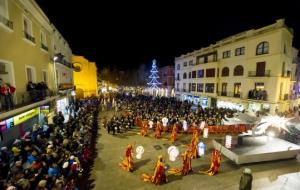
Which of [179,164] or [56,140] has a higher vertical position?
[56,140]

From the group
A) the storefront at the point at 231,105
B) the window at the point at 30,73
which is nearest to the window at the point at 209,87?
the storefront at the point at 231,105

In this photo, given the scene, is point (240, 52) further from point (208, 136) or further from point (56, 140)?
point (56, 140)

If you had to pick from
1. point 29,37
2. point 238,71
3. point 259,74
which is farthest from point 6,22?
point 238,71

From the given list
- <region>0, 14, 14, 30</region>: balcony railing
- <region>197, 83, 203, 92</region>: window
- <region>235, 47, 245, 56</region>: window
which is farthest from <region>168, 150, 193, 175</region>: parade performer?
<region>197, 83, 203, 92</region>: window

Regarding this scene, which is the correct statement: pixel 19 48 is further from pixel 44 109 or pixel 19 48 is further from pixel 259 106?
pixel 259 106

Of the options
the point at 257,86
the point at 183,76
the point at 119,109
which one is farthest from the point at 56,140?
the point at 183,76

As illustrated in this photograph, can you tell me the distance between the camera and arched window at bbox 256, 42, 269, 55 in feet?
→ 70.0

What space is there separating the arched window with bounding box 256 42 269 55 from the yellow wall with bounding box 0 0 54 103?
25141 mm

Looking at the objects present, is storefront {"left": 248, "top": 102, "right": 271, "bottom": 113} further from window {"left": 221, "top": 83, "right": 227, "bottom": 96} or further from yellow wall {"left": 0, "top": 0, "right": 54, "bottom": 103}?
yellow wall {"left": 0, "top": 0, "right": 54, "bottom": 103}

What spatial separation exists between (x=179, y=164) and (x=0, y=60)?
11.1 meters

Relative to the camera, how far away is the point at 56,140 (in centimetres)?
995

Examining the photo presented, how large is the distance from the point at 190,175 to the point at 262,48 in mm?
20691

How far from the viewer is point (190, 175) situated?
29.7ft

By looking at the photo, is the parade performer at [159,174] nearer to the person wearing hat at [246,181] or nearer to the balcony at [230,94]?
the person wearing hat at [246,181]
